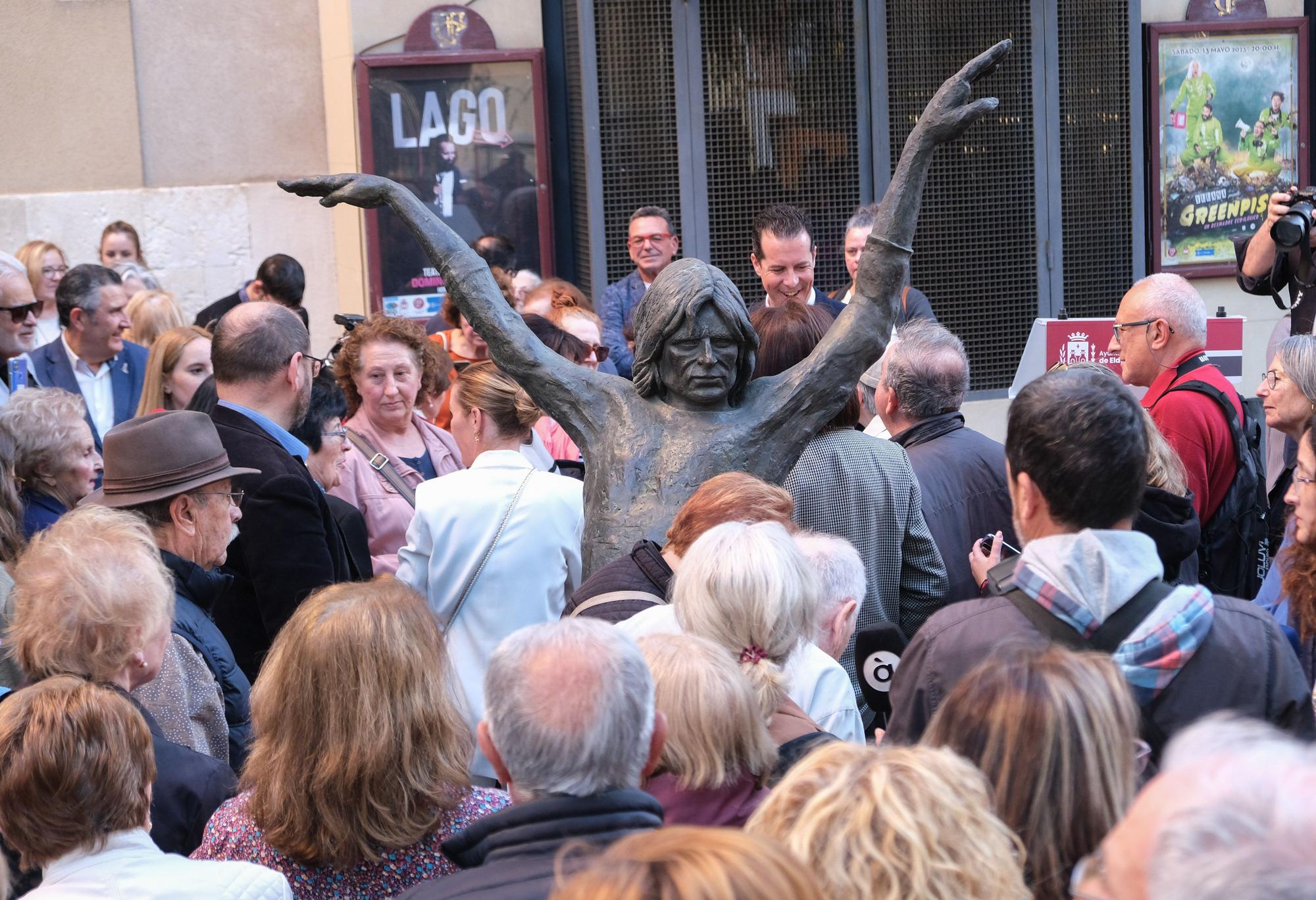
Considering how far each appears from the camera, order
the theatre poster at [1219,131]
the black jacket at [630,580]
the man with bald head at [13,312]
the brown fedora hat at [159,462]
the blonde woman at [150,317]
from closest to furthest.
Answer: the black jacket at [630,580]
the brown fedora hat at [159,462]
the man with bald head at [13,312]
the blonde woman at [150,317]
the theatre poster at [1219,131]

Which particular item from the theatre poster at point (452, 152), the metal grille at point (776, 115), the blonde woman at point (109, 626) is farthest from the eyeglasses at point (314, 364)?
the metal grille at point (776, 115)

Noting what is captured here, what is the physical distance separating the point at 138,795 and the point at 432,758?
45 centimetres

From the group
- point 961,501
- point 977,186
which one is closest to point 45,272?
point 977,186

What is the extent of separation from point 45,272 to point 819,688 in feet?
19.1

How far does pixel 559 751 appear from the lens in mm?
1887

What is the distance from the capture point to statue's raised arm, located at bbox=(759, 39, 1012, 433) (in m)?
3.50

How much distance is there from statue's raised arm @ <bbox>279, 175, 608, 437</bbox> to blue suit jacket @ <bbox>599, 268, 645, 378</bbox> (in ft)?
9.03

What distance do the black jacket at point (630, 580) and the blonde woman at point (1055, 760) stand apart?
1169 mm

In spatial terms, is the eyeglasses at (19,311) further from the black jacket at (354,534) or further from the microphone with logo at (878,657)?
the microphone with logo at (878,657)

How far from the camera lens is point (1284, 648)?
2240 millimetres

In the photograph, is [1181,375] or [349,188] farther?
[1181,375]

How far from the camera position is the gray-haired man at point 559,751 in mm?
1841

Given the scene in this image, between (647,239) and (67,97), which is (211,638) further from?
(67,97)

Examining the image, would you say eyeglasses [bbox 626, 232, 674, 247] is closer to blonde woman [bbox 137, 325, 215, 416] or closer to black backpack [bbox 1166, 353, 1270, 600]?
blonde woman [bbox 137, 325, 215, 416]
